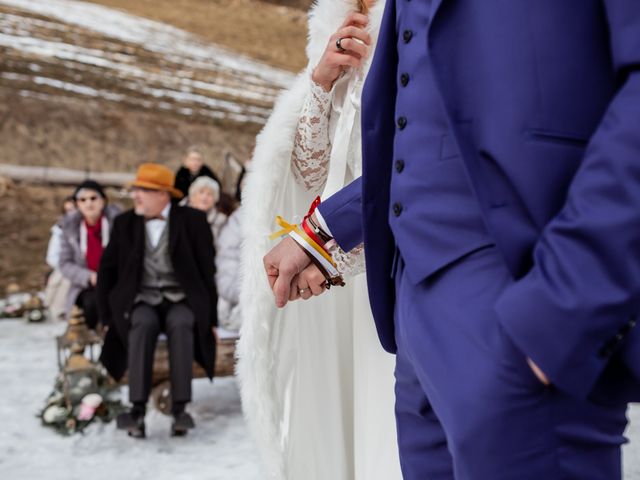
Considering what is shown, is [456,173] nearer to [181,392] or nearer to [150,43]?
[181,392]

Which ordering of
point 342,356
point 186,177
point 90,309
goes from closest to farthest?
1. point 342,356
2. point 90,309
3. point 186,177

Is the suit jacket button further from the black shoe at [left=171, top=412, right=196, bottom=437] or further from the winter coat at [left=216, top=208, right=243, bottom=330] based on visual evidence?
the winter coat at [left=216, top=208, right=243, bottom=330]

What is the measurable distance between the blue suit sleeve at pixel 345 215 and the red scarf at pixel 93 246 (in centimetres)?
443

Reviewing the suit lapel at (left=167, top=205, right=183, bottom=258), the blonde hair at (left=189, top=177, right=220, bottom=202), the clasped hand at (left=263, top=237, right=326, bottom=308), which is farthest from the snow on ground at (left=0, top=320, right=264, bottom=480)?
the clasped hand at (left=263, top=237, right=326, bottom=308)

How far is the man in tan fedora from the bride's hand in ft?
8.82

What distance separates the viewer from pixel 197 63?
8062 mm

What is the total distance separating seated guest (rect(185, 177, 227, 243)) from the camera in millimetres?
5338

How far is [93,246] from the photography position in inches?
213

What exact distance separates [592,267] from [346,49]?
0.86 meters

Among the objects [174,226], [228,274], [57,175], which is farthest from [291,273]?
[57,175]

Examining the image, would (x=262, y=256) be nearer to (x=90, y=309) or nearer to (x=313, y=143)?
(x=313, y=143)

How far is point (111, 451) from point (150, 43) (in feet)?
17.3

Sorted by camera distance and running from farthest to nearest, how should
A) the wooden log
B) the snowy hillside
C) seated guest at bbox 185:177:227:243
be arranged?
the snowy hillside → the wooden log → seated guest at bbox 185:177:227:243

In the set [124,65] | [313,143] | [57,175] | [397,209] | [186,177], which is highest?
[124,65]
